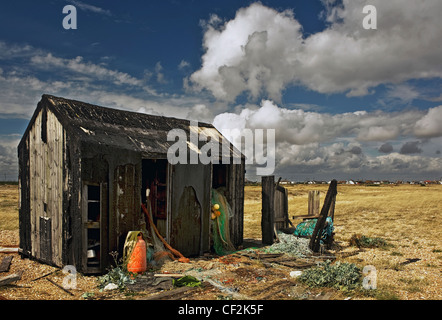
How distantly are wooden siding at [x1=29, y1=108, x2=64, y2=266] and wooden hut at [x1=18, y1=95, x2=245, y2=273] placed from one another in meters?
0.03

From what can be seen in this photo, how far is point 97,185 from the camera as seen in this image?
354 inches

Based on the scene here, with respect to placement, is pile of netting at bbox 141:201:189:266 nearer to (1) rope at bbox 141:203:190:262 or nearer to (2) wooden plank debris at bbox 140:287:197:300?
(1) rope at bbox 141:203:190:262

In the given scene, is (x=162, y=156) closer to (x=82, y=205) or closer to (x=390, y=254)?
(x=82, y=205)

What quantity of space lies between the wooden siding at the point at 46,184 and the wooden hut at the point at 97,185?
0.09 ft

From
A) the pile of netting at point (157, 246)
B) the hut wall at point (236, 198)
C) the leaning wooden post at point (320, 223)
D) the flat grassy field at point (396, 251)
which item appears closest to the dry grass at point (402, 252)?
the flat grassy field at point (396, 251)

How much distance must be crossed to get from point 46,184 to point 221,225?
5.92 meters

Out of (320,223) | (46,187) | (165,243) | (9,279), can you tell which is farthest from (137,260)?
(320,223)

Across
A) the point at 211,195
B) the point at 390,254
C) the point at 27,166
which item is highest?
the point at 27,166

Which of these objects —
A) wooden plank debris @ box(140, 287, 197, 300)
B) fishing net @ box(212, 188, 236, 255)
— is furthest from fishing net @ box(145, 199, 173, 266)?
wooden plank debris @ box(140, 287, 197, 300)

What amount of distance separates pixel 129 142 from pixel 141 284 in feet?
13.4

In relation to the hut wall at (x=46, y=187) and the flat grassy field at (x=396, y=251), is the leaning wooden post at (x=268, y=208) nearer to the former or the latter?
the flat grassy field at (x=396, y=251)
